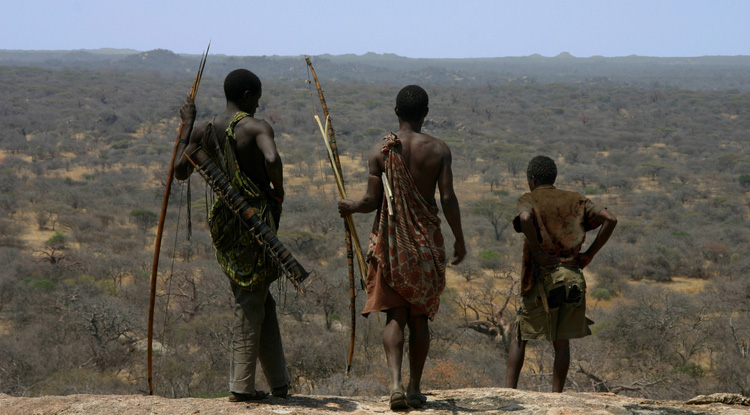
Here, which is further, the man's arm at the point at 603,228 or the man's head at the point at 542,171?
the man's head at the point at 542,171

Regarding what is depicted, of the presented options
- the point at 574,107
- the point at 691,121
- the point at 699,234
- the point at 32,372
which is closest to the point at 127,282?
the point at 32,372

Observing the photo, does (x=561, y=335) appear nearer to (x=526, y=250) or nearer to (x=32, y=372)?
(x=526, y=250)

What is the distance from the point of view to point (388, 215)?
3.24m

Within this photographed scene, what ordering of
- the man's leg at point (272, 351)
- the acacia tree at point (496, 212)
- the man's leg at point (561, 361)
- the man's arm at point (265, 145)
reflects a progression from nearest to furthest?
1. the man's arm at point (265, 145)
2. the man's leg at point (272, 351)
3. the man's leg at point (561, 361)
4. the acacia tree at point (496, 212)

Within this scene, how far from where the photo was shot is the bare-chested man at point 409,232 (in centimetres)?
322

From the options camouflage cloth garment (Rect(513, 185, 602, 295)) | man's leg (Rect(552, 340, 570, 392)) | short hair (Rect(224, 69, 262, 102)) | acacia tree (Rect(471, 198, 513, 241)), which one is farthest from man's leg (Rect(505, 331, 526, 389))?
acacia tree (Rect(471, 198, 513, 241))

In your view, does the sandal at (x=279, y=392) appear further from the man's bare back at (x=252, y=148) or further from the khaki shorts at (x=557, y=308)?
the khaki shorts at (x=557, y=308)

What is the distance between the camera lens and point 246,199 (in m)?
3.21

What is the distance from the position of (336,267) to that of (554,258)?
33.6ft

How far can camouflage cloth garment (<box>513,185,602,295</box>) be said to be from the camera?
11.8 ft

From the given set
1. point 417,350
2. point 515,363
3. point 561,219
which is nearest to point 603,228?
point 561,219

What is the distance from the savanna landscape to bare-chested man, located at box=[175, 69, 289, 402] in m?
0.28

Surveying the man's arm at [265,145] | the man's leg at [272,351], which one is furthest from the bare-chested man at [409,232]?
the man's leg at [272,351]

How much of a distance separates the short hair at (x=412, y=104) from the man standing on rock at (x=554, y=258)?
79 centimetres
